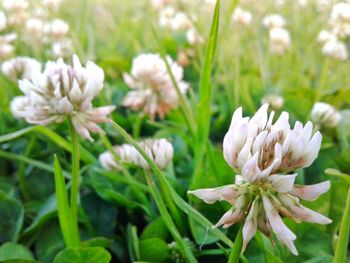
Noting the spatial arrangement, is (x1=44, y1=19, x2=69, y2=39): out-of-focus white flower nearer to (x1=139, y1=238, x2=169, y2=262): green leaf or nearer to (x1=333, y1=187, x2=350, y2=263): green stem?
(x1=139, y1=238, x2=169, y2=262): green leaf

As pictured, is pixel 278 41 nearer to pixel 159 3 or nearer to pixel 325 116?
pixel 159 3

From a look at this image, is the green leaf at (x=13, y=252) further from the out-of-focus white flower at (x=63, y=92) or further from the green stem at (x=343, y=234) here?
the green stem at (x=343, y=234)

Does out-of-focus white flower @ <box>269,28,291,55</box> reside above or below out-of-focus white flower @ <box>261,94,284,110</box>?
above

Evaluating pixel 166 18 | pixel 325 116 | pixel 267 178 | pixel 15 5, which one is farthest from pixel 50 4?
pixel 267 178

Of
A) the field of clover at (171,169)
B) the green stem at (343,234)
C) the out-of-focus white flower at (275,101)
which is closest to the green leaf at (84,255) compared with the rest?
the field of clover at (171,169)

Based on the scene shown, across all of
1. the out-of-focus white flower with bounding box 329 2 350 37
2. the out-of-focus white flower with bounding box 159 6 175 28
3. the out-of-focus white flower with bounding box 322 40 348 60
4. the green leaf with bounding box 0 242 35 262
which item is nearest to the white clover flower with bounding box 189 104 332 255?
the green leaf with bounding box 0 242 35 262
